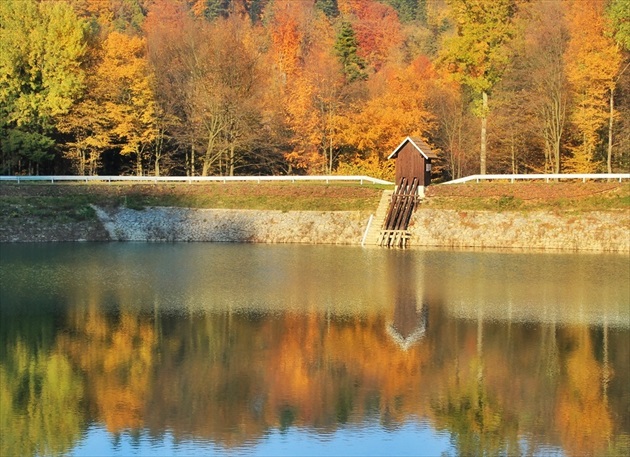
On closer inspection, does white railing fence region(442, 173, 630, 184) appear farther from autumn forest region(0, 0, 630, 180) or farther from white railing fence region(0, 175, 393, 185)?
white railing fence region(0, 175, 393, 185)

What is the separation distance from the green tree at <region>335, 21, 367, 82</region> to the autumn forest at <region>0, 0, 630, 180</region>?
3.05 meters

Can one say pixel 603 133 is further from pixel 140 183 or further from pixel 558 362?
pixel 558 362

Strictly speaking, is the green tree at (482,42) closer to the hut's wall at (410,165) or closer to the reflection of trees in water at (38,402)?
the hut's wall at (410,165)

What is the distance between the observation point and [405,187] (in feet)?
178

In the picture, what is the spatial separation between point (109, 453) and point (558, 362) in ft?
40.1

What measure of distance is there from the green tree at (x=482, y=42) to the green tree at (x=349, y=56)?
18.6 meters

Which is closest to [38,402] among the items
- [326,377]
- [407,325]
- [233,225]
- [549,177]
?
[326,377]

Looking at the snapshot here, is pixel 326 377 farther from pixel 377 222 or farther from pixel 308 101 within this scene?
pixel 308 101

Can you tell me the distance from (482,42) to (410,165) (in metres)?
9.21

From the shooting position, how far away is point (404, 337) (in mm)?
28641

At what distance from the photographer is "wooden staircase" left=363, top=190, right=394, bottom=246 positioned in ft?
168

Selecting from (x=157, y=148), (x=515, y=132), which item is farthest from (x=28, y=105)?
(x=515, y=132)

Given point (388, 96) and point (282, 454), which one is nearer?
point (282, 454)

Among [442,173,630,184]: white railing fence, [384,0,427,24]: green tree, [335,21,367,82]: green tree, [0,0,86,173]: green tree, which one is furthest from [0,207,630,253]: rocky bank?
[384,0,427,24]: green tree
